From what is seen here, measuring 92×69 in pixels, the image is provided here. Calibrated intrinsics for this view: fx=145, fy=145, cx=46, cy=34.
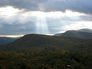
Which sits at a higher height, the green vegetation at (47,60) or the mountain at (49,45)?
the green vegetation at (47,60)

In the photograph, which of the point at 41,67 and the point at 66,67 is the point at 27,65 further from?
the point at 66,67

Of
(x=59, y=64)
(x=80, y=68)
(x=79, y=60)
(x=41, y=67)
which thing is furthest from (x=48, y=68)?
(x=79, y=60)

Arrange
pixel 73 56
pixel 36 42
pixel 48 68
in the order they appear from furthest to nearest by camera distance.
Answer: pixel 36 42, pixel 73 56, pixel 48 68

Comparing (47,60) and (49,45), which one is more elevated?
(47,60)

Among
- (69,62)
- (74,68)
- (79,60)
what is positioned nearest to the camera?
(74,68)

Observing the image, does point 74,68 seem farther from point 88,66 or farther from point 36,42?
point 36,42

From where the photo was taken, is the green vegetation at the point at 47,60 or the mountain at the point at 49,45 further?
the mountain at the point at 49,45

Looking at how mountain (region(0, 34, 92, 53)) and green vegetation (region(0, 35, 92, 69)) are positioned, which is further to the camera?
mountain (region(0, 34, 92, 53))

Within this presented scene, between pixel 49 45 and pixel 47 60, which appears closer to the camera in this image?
pixel 47 60

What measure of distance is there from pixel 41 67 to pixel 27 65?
187 centimetres

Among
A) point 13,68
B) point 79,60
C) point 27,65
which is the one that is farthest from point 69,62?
point 13,68

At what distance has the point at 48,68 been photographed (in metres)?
17.6

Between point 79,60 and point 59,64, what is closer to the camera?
point 59,64

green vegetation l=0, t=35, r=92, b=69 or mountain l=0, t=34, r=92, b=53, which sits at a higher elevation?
green vegetation l=0, t=35, r=92, b=69
